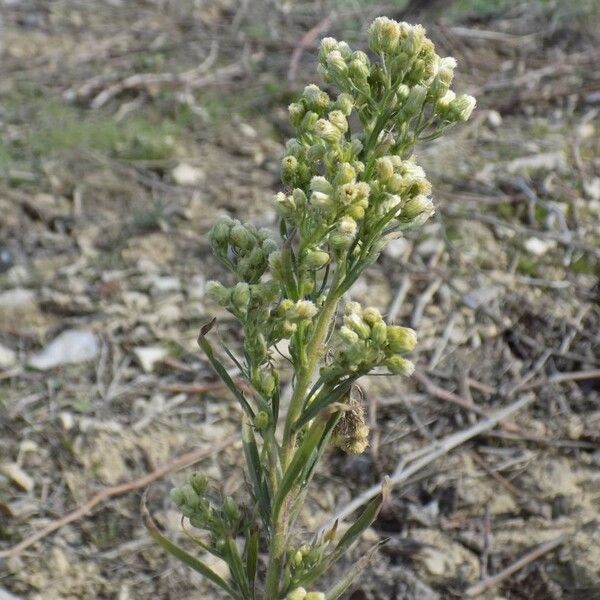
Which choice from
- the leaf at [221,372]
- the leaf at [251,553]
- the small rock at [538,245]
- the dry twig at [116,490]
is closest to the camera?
the leaf at [221,372]

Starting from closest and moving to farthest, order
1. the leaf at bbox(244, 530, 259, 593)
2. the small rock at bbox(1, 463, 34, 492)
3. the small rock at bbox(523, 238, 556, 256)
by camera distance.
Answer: the leaf at bbox(244, 530, 259, 593)
the small rock at bbox(1, 463, 34, 492)
the small rock at bbox(523, 238, 556, 256)

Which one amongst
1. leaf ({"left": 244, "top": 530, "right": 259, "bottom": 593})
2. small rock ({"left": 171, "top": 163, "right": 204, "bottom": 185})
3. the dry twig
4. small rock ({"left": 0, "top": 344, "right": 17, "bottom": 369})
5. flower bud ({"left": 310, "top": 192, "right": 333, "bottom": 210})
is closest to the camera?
flower bud ({"left": 310, "top": 192, "right": 333, "bottom": 210})

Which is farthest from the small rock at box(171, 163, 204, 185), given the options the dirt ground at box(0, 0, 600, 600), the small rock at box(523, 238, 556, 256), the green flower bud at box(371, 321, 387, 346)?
the green flower bud at box(371, 321, 387, 346)

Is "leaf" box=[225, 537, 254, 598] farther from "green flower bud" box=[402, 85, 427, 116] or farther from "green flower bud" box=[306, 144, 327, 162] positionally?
"green flower bud" box=[402, 85, 427, 116]

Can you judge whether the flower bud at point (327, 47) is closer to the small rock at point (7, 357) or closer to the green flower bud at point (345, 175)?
the green flower bud at point (345, 175)

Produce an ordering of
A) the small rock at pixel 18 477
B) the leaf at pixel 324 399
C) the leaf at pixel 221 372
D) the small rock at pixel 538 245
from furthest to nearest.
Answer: the small rock at pixel 538 245, the small rock at pixel 18 477, the leaf at pixel 221 372, the leaf at pixel 324 399

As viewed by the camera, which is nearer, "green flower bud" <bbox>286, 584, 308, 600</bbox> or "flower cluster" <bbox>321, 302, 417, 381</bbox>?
"flower cluster" <bbox>321, 302, 417, 381</bbox>

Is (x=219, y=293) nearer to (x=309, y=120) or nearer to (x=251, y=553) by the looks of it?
(x=309, y=120)

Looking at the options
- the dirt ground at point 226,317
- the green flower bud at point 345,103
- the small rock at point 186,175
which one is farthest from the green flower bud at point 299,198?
the small rock at point 186,175

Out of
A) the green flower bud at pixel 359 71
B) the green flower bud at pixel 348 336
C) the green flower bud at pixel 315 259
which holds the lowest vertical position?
the green flower bud at pixel 348 336
